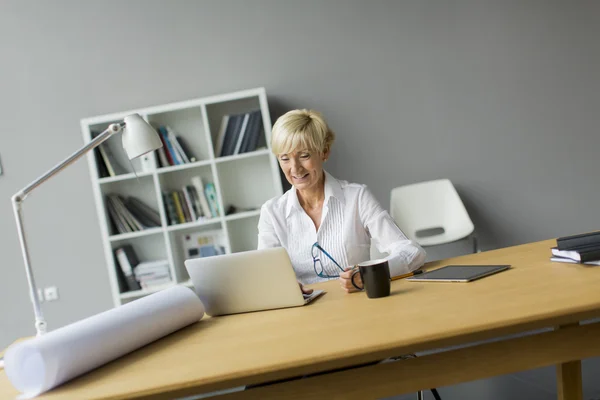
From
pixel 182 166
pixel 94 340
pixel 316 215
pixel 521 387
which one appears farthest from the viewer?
pixel 182 166

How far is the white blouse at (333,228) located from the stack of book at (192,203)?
1666 millimetres

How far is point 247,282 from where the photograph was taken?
1877 millimetres

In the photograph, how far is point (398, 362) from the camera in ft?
4.83

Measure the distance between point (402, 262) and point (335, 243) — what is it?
0.37 meters

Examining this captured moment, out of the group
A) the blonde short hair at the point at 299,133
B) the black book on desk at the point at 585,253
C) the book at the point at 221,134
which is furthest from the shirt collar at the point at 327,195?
the book at the point at 221,134

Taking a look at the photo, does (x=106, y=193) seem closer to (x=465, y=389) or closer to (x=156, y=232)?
(x=156, y=232)

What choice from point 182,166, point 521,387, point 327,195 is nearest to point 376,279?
point 327,195

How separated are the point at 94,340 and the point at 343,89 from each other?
3.11 meters

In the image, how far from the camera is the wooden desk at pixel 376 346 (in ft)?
4.37

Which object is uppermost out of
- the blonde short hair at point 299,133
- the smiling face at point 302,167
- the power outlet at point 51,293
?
the blonde short hair at point 299,133

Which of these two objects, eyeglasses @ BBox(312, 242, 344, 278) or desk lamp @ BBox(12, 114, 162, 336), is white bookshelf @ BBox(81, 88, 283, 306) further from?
desk lamp @ BBox(12, 114, 162, 336)

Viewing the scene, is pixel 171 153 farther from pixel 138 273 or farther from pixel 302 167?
pixel 302 167

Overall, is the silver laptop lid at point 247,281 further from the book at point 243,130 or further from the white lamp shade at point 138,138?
the book at point 243,130

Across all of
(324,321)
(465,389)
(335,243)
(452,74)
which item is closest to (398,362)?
(324,321)
